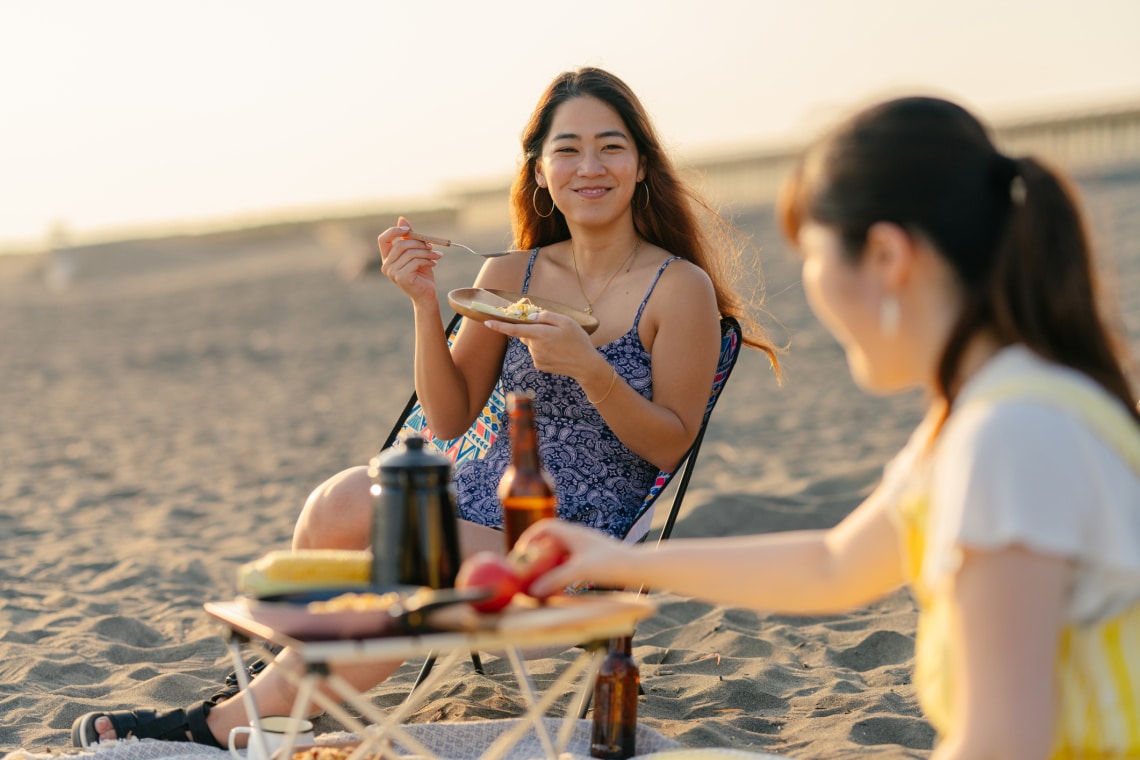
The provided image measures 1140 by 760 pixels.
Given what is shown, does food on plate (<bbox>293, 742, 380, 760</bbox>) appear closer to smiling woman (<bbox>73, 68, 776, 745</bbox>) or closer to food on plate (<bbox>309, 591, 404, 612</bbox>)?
smiling woman (<bbox>73, 68, 776, 745</bbox>)

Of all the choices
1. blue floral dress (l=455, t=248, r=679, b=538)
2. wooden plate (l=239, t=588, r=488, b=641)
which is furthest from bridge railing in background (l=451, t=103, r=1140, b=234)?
wooden plate (l=239, t=588, r=488, b=641)

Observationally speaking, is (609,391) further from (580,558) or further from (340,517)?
(580,558)

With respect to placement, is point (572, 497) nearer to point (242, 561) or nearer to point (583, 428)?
point (583, 428)

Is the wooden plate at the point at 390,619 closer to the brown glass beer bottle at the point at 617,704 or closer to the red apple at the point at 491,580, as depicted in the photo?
the red apple at the point at 491,580

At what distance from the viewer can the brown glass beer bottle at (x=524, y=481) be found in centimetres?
229

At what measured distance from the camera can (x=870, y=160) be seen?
1739mm

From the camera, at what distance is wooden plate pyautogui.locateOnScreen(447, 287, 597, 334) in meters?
3.31

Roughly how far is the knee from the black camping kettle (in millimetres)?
1088

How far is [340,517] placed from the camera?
3203mm

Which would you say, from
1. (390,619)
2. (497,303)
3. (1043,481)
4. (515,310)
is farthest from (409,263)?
(1043,481)

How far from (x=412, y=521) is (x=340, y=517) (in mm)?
1158

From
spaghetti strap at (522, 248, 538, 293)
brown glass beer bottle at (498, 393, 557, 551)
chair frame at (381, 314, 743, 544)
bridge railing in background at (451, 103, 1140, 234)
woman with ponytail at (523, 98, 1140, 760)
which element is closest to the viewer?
woman with ponytail at (523, 98, 1140, 760)

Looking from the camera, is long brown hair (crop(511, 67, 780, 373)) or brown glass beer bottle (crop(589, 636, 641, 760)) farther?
long brown hair (crop(511, 67, 780, 373))

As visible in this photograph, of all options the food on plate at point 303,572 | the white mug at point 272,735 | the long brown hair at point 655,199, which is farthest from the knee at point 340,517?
Answer: the long brown hair at point 655,199
